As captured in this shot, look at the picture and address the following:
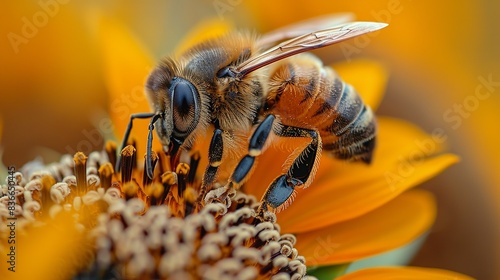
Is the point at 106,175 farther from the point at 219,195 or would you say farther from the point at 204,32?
the point at 204,32

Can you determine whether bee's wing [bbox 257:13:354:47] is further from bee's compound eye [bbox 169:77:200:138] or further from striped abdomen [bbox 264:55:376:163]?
bee's compound eye [bbox 169:77:200:138]

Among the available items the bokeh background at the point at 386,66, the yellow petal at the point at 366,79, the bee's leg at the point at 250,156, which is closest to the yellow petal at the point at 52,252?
the bee's leg at the point at 250,156

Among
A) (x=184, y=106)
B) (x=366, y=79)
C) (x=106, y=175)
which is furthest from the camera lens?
(x=366, y=79)

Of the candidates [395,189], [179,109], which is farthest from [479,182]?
[179,109]

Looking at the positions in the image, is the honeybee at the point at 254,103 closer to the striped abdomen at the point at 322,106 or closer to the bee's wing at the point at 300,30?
the striped abdomen at the point at 322,106

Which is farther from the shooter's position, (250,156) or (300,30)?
(300,30)

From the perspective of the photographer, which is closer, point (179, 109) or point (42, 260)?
point (42, 260)

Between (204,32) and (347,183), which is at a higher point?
(204,32)

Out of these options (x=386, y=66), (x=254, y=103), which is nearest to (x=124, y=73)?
(x=254, y=103)

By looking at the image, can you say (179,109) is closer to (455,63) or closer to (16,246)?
(16,246)
